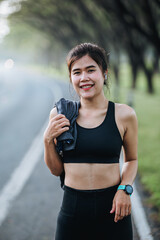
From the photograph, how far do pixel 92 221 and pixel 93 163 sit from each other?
0.43 meters

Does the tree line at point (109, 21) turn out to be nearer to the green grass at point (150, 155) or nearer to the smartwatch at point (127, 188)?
the green grass at point (150, 155)

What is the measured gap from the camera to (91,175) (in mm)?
2066

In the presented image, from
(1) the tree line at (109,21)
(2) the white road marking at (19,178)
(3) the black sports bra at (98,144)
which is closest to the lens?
(3) the black sports bra at (98,144)

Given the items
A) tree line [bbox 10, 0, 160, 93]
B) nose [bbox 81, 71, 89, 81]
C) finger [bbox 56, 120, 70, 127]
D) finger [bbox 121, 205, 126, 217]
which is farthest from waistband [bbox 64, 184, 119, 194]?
tree line [bbox 10, 0, 160, 93]

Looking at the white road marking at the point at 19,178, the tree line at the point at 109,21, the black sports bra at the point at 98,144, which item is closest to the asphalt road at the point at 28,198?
the white road marking at the point at 19,178

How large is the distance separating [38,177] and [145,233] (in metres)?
2.69

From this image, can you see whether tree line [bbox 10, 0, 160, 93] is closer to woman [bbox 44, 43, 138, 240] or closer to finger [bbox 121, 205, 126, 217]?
woman [bbox 44, 43, 138, 240]

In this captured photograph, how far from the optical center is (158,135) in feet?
28.8

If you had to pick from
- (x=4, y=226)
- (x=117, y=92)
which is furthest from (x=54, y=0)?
(x=4, y=226)

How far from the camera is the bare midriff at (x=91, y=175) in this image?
206 cm

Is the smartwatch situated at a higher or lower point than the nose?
lower

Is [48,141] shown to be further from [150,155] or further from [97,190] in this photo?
[150,155]

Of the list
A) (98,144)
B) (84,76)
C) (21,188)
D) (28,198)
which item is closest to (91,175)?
(98,144)

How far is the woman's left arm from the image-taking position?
2.03 meters
